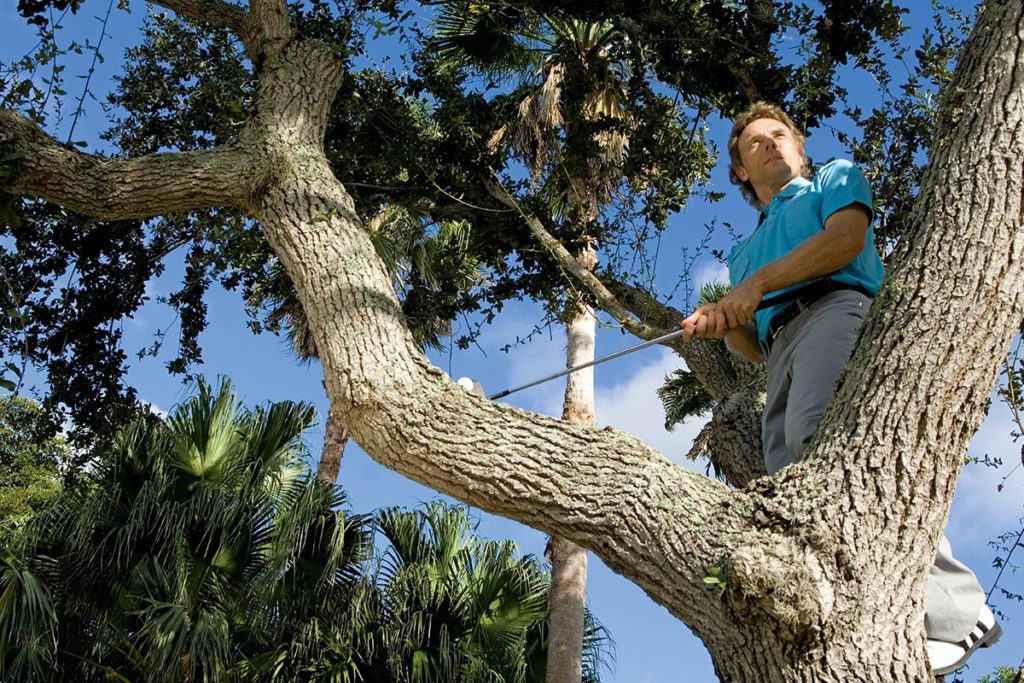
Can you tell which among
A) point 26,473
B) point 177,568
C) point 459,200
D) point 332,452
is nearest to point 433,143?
point 459,200

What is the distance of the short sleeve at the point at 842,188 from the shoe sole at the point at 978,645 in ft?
4.01

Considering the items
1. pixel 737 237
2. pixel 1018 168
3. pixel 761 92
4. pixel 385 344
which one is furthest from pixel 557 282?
pixel 1018 168

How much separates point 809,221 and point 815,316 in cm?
34

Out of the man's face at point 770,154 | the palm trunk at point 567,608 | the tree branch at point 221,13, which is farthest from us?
the palm trunk at point 567,608

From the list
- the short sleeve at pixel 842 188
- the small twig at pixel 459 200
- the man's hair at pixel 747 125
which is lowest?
the short sleeve at pixel 842 188

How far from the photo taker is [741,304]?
3.33 meters

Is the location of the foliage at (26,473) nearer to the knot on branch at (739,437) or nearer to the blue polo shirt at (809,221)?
the knot on branch at (739,437)

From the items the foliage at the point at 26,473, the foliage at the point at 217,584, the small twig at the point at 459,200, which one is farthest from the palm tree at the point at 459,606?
the foliage at the point at 26,473

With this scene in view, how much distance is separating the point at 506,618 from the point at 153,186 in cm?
567

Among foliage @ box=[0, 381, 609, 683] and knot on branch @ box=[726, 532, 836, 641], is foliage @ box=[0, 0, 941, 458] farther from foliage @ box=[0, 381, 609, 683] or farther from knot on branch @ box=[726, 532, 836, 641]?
knot on branch @ box=[726, 532, 836, 641]

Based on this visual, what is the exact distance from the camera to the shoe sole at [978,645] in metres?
2.89

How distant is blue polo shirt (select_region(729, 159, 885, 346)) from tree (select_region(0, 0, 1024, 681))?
28cm

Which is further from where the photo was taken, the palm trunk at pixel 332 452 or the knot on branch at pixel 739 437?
the palm trunk at pixel 332 452

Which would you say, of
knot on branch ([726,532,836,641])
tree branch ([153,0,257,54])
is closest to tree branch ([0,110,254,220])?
tree branch ([153,0,257,54])
